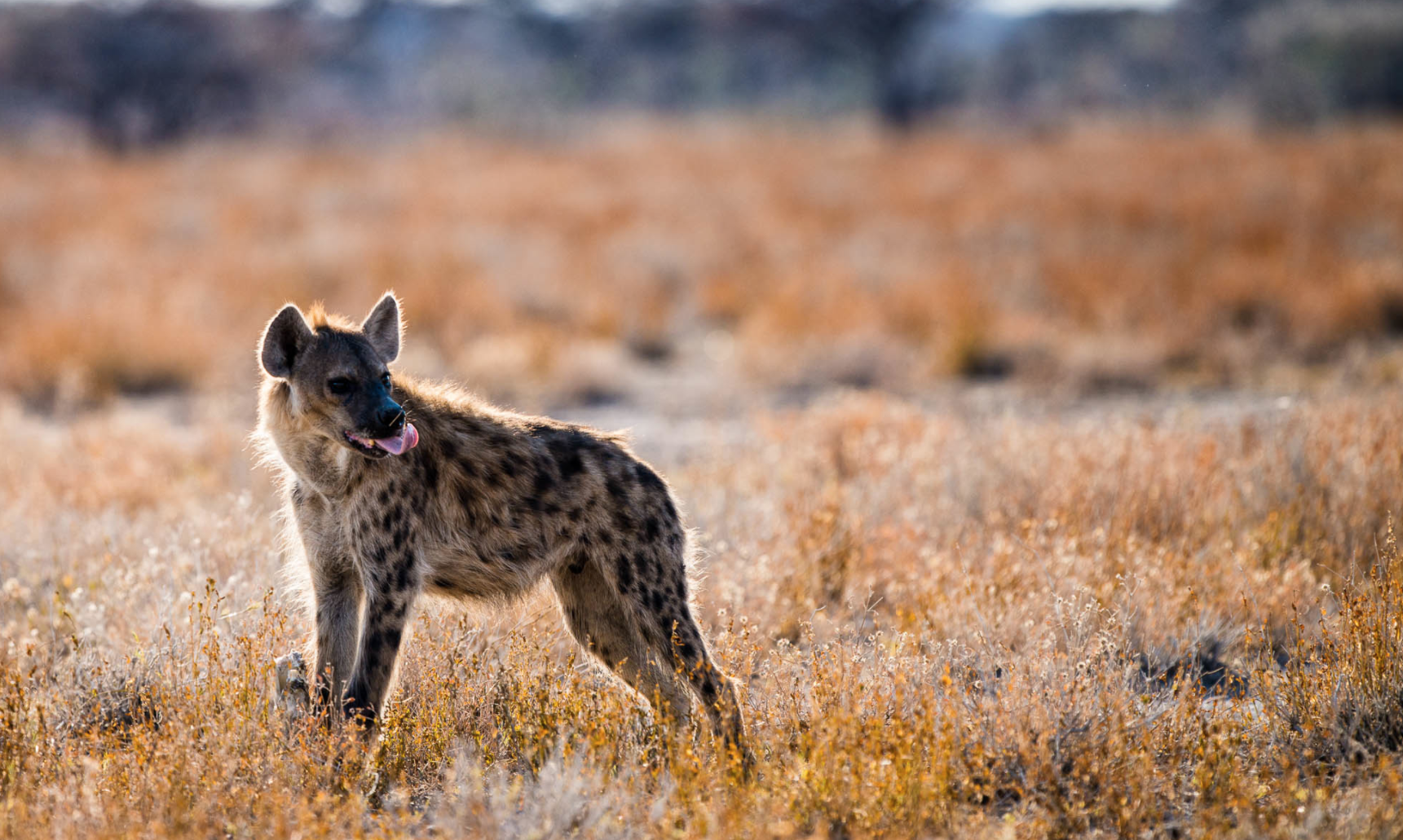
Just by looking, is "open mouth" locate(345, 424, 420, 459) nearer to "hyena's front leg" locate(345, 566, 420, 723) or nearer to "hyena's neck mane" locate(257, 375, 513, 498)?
"hyena's neck mane" locate(257, 375, 513, 498)

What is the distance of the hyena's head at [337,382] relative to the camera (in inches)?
166

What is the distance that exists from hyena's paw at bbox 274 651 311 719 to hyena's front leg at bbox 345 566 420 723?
0.26 meters

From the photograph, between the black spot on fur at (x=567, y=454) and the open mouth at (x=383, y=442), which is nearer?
the open mouth at (x=383, y=442)

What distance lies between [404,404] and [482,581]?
2.40 ft

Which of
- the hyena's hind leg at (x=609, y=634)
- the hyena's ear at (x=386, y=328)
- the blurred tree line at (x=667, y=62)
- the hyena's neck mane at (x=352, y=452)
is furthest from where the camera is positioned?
the blurred tree line at (x=667, y=62)

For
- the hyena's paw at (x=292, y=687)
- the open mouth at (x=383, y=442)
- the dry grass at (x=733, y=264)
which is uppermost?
the open mouth at (x=383, y=442)

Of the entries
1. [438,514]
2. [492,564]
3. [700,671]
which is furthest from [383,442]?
[700,671]

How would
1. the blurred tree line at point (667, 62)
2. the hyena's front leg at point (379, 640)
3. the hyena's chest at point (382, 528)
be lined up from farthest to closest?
the blurred tree line at point (667, 62) < the hyena's chest at point (382, 528) < the hyena's front leg at point (379, 640)

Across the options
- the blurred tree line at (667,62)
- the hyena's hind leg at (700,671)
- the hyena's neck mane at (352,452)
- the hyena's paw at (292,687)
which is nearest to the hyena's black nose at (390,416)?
the hyena's neck mane at (352,452)

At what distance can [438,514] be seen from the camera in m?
4.42

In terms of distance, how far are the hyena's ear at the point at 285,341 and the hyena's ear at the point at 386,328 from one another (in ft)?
0.93

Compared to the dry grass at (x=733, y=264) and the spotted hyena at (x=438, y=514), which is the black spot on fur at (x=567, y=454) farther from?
the dry grass at (x=733, y=264)

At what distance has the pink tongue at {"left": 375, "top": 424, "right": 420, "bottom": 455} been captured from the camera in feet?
13.7

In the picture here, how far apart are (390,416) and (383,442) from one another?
0.10 m
